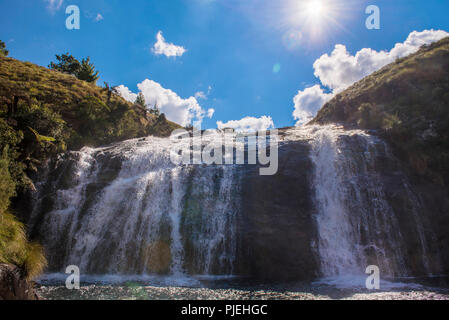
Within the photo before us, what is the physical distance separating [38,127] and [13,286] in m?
14.0

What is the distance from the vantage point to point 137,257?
13.9m

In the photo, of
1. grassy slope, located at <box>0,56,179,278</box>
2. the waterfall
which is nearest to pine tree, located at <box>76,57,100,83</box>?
grassy slope, located at <box>0,56,179,278</box>

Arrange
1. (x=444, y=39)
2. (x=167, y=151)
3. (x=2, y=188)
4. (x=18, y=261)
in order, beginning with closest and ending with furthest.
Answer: (x=18, y=261) → (x=2, y=188) → (x=167, y=151) → (x=444, y=39)

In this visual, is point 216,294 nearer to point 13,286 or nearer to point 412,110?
point 13,286

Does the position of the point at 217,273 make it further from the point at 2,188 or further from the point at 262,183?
the point at 2,188

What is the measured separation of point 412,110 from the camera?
66.9ft

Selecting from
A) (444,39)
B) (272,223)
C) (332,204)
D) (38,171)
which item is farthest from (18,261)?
(444,39)

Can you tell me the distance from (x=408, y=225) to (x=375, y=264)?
9.36ft

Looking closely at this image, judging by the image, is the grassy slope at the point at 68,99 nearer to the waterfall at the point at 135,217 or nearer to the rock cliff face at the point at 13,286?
the waterfall at the point at 135,217

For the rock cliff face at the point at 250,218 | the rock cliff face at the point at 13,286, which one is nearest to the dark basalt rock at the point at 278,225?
the rock cliff face at the point at 250,218

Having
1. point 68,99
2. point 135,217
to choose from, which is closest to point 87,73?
point 68,99

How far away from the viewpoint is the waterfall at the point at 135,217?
45.5ft

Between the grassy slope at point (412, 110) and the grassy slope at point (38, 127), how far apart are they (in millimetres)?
19346

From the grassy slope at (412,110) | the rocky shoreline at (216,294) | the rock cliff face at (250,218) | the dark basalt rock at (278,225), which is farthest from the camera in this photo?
the grassy slope at (412,110)
